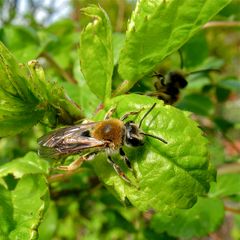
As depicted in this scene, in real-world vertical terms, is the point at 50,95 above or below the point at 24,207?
above

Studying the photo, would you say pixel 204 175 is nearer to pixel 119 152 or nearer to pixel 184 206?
pixel 184 206

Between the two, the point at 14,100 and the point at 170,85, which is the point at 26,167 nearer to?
the point at 14,100

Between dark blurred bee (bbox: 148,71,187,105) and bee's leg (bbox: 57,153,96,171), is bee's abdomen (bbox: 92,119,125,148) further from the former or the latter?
dark blurred bee (bbox: 148,71,187,105)

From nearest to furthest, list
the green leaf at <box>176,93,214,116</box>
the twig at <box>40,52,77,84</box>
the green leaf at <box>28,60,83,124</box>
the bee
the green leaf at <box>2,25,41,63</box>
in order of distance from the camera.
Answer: the green leaf at <box>28,60,83,124</box> < the bee < the green leaf at <box>2,25,41,63</box> < the twig at <box>40,52,77,84</box> < the green leaf at <box>176,93,214,116</box>

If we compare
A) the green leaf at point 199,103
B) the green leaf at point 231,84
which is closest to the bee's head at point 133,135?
the green leaf at point 231,84

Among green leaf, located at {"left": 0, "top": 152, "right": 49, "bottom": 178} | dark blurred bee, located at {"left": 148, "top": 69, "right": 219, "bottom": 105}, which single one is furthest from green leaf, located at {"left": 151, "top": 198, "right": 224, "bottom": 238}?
green leaf, located at {"left": 0, "top": 152, "right": 49, "bottom": 178}

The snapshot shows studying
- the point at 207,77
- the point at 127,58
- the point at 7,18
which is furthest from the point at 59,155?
the point at 7,18

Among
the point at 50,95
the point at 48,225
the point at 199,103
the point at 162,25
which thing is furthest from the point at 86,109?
the point at 199,103
